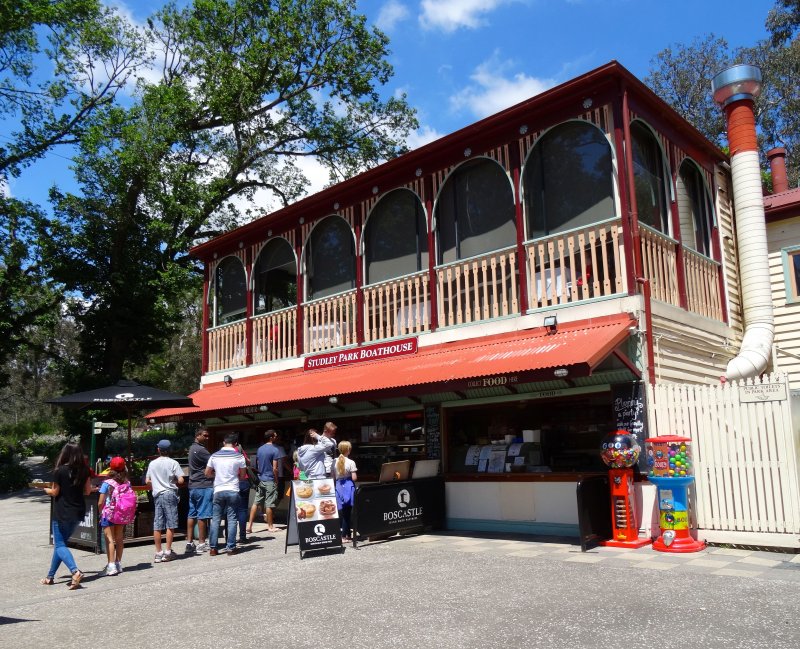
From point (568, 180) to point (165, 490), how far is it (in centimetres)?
723

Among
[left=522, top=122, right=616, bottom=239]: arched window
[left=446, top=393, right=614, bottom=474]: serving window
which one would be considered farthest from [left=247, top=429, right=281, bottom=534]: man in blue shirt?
[left=522, top=122, right=616, bottom=239]: arched window

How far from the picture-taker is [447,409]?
37.9 feet

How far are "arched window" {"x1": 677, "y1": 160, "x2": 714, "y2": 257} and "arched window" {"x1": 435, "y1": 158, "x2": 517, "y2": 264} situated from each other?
2.92 meters

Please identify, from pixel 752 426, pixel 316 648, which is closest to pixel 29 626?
pixel 316 648

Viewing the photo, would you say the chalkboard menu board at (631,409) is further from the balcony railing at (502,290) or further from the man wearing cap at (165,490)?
the man wearing cap at (165,490)

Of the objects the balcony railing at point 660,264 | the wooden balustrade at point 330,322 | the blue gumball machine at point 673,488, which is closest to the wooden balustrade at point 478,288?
the balcony railing at point 660,264

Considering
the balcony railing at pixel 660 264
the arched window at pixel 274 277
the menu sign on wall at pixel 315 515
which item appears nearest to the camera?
the menu sign on wall at pixel 315 515

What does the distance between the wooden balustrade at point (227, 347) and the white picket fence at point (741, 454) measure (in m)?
9.49

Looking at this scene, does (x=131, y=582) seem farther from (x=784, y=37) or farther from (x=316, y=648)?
(x=784, y=37)

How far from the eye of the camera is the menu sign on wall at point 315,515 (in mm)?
9195

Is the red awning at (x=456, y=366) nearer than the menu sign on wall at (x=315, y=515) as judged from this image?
Yes

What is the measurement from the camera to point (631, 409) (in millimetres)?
9180

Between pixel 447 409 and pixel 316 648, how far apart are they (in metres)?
6.69

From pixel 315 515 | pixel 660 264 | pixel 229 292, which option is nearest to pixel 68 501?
pixel 315 515
